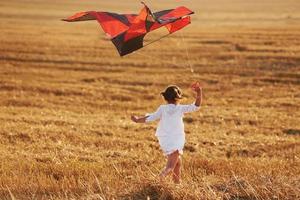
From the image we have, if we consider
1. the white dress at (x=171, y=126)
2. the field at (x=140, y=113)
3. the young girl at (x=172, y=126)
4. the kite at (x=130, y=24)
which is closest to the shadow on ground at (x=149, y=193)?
the field at (x=140, y=113)

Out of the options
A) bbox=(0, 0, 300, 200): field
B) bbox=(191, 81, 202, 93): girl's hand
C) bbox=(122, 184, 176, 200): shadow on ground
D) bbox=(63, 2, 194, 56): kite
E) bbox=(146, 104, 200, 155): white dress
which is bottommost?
bbox=(0, 0, 300, 200): field

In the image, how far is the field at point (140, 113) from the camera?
8016 mm

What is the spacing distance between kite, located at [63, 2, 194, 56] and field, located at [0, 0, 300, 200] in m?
1.67

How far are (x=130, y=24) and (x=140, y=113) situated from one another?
9964 mm

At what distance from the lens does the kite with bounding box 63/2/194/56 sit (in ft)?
27.8

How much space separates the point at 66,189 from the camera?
806cm

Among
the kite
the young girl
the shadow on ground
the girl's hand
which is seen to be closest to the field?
the shadow on ground

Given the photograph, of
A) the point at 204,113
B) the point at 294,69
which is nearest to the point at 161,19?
the point at 204,113

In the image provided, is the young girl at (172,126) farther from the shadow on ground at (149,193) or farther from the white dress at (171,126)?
the shadow on ground at (149,193)

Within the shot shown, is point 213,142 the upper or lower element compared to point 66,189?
lower

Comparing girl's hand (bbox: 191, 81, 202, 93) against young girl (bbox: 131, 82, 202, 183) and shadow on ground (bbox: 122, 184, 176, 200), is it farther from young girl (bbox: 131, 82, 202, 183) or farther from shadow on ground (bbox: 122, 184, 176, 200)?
shadow on ground (bbox: 122, 184, 176, 200)

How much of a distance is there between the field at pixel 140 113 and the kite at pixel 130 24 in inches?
65.9

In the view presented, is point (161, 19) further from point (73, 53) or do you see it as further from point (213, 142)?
point (73, 53)

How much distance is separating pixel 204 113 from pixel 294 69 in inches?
461
